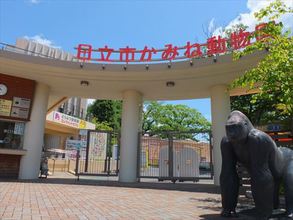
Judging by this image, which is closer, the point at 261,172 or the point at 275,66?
the point at 261,172

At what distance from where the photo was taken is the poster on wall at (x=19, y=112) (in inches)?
453

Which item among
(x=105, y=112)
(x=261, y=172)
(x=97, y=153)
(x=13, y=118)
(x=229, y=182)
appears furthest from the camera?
(x=105, y=112)

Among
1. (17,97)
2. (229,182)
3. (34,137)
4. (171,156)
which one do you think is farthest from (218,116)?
(17,97)

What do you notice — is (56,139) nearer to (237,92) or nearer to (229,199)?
(237,92)

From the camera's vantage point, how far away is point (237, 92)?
13.2 meters

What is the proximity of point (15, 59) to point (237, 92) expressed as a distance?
9456 mm

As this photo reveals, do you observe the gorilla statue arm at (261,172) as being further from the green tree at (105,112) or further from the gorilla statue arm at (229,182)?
the green tree at (105,112)

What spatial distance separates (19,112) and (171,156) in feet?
22.2

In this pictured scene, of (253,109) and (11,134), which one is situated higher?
(253,109)

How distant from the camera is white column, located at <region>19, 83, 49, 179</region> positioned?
1148 centimetres

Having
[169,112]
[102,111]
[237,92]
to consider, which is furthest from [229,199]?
[102,111]

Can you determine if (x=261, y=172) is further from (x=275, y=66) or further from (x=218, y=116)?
(x=218, y=116)

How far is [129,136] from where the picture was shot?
12.4m

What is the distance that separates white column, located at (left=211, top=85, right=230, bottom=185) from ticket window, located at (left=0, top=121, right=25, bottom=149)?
7.83 meters
